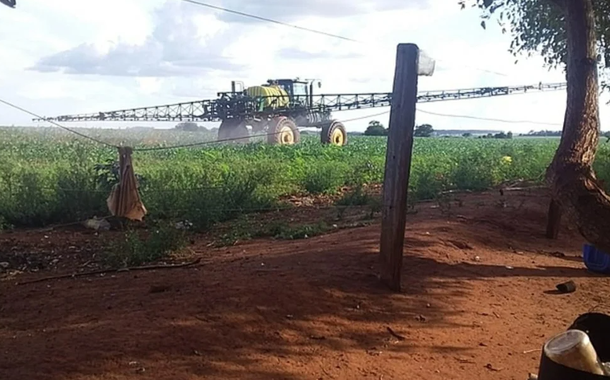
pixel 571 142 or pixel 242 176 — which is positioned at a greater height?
pixel 571 142

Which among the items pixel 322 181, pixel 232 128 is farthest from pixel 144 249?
pixel 232 128

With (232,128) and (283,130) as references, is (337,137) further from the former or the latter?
(232,128)

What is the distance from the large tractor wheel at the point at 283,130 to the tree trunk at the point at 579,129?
25376 millimetres

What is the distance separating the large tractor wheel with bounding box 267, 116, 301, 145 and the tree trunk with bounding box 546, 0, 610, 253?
25376 millimetres

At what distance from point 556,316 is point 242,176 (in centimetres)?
868

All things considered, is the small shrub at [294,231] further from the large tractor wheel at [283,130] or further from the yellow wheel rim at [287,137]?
the yellow wheel rim at [287,137]

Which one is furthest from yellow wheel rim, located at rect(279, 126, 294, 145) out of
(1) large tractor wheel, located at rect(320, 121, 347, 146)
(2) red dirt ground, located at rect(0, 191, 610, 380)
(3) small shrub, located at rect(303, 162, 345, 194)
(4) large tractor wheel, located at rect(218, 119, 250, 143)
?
(2) red dirt ground, located at rect(0, 191, 610, 380)

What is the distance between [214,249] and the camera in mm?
8742

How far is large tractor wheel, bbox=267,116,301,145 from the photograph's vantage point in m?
31.3

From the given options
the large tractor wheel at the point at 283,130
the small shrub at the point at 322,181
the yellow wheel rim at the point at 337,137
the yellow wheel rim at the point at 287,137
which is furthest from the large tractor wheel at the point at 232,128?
the small shrub at the point at 322,181

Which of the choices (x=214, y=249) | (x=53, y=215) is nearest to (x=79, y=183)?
(x=53, y=215)

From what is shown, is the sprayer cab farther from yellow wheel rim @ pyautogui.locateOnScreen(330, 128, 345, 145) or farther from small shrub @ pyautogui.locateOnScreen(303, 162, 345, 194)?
small shrub @ pyautogui.locateOnScreen(303, 162, 345, 194)

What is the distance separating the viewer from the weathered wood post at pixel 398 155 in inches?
214

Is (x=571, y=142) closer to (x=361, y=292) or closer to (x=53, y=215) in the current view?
(x=361, y=292)
